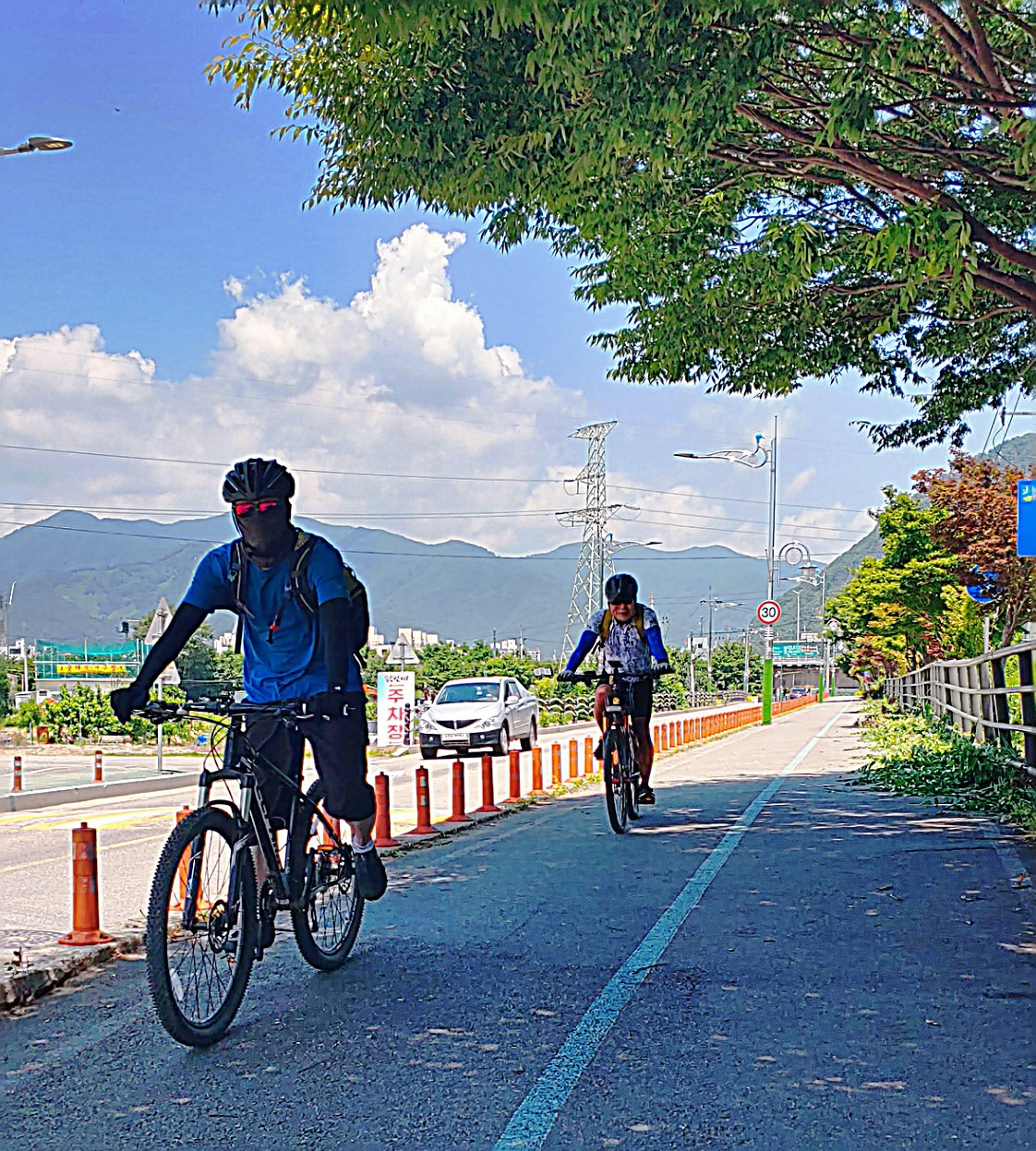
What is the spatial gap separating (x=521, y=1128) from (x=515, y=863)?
17.7 ft

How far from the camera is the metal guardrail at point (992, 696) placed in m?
12.2

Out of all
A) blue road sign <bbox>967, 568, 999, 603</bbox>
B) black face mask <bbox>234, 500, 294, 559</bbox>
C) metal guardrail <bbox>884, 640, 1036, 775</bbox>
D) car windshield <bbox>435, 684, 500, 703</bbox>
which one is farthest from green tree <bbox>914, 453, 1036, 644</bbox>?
black face mask <bbox>234, 500, 294, 559</bbox>

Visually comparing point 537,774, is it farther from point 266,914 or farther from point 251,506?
point 251,506

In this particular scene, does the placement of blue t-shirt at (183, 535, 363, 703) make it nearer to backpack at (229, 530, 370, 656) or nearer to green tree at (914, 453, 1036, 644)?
backpack at (229, 530, 370, 656)

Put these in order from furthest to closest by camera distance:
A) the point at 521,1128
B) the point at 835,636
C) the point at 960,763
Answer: the point at 835,636
the point at 960,763
the point at 521,1128

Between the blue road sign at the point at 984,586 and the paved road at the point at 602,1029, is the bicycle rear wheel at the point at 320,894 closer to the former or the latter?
the paved road at the point at 602,1029

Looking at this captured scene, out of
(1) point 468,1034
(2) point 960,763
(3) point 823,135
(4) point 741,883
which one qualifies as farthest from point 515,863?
(2) point 960,763

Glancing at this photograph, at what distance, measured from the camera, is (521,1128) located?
409 cm

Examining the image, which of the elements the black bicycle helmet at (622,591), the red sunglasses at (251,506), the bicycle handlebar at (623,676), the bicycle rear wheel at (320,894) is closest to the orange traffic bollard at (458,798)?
the bicycle handlebar at (623,676)

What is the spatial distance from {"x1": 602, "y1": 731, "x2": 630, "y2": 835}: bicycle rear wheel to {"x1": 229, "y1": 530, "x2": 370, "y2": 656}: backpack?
5315mm

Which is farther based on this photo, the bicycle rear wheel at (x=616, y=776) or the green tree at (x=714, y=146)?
the bicycle rear wheel at (x=616, y=776)

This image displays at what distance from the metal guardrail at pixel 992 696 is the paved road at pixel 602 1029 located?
12.7ft

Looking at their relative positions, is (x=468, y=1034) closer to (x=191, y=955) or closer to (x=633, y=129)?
(x=191, y=955)

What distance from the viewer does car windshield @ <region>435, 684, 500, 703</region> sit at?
1143 inches
